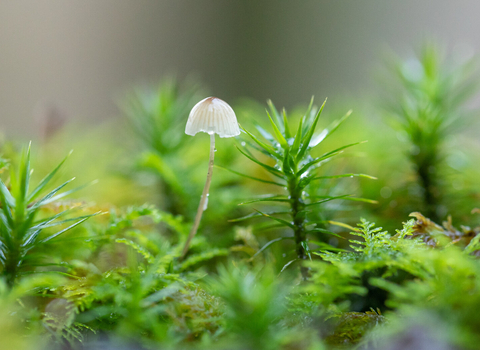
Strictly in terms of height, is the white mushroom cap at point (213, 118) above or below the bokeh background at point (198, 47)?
below

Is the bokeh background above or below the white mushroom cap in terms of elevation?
above

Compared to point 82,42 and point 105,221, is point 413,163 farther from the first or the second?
point 82,42

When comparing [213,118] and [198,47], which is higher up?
[198,47]

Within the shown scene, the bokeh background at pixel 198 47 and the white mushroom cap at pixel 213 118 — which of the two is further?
the bokeh background at pixel 198 47

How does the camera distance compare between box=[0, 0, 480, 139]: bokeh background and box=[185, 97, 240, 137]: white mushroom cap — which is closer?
box=[185, 97, 240, 137]: white mushroom cap

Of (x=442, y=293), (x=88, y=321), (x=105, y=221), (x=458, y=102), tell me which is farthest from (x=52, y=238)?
(x=458, y=102)
